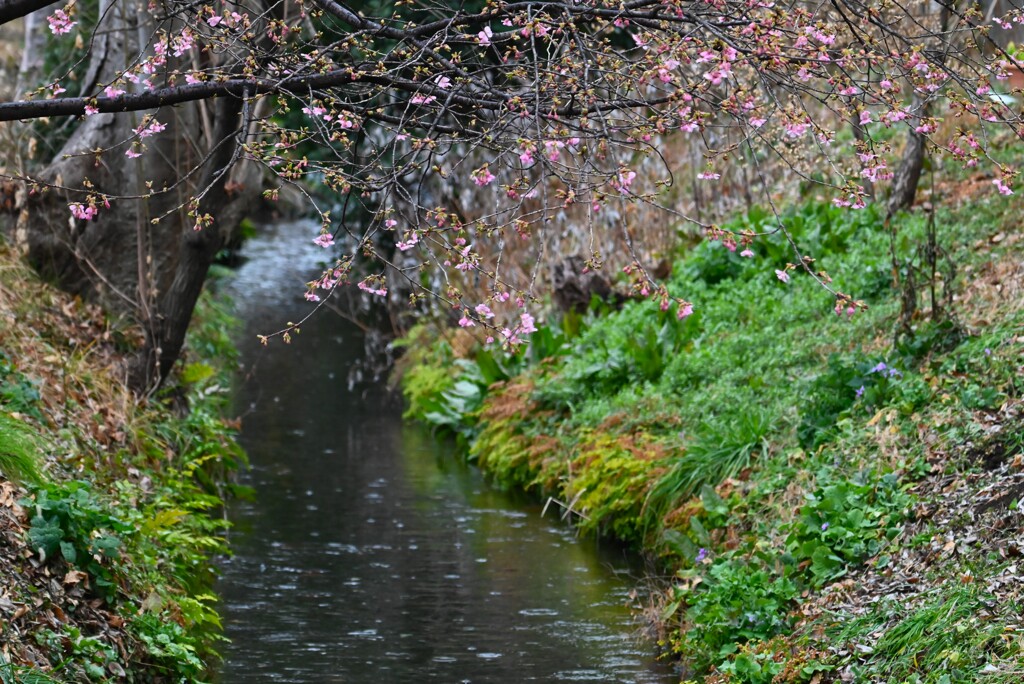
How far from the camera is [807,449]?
28.5 feet

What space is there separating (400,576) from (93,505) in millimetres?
2768

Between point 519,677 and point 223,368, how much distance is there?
9830 millimetres

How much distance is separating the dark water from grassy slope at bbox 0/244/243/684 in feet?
1.56

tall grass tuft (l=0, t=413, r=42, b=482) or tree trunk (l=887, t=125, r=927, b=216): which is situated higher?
tree trunk (l=887, t=125, r=927, b=216)

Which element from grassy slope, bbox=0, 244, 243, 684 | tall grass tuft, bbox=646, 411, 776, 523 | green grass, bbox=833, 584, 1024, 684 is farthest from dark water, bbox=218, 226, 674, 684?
green grass, bbox=833, 584, 1024, 684

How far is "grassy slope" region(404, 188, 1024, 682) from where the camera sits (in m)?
6.22

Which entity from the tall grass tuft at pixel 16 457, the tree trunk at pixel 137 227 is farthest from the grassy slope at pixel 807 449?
the tall grass tuft at pixel 16 457

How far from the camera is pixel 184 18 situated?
19.6 ft

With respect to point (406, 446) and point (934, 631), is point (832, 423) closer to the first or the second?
point (934, 631)

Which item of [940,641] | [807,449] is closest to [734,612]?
[940,641]

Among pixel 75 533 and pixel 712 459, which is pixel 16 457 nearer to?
pixel 75 533

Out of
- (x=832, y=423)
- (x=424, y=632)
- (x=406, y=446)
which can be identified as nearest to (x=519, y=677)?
(x=424, y=632)

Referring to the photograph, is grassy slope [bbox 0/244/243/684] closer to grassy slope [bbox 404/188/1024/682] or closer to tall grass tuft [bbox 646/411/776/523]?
grassy slope [bbox 404/188/1024/682]

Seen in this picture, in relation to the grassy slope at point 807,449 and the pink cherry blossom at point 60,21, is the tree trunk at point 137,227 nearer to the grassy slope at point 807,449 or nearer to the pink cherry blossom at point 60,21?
the grassy slope at point 807,449
